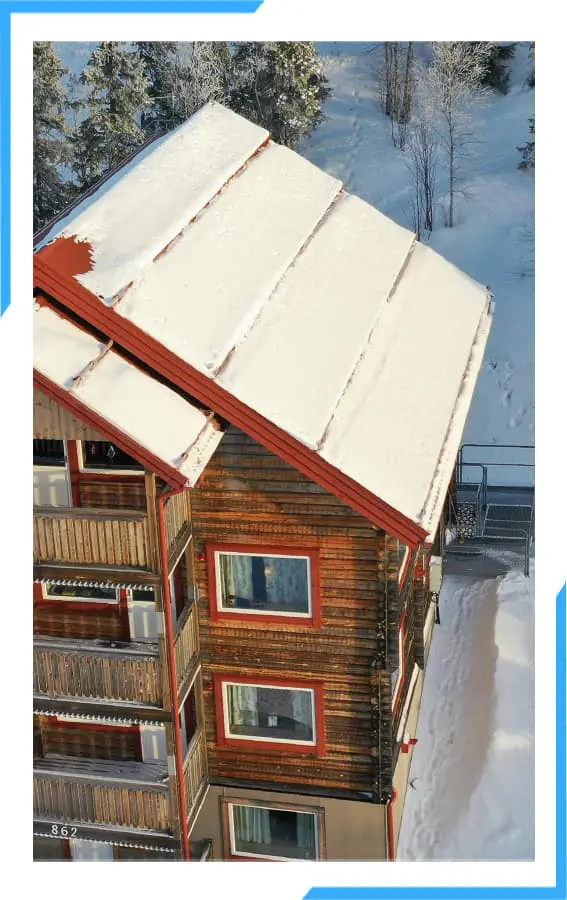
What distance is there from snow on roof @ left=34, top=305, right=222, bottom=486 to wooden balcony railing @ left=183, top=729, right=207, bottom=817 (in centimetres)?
513

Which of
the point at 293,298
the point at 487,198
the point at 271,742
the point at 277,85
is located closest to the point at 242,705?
the point at 271,742

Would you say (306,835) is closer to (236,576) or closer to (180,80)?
(236,576)

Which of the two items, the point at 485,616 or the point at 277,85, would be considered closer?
the point at 485,616

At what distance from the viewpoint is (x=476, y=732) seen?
17922mm

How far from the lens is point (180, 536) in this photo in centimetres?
1341

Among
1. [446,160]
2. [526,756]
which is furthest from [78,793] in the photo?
[446,160]

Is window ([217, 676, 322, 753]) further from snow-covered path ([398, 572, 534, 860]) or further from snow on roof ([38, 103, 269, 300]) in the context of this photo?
snow on roof ([38, 103, 269, 300])

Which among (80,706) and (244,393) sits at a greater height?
(244,393)

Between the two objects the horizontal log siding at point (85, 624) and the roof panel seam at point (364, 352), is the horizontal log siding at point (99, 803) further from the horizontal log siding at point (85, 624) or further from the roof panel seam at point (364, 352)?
the roof panel seam at point (364, 352)

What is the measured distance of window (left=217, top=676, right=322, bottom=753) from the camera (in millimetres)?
14531

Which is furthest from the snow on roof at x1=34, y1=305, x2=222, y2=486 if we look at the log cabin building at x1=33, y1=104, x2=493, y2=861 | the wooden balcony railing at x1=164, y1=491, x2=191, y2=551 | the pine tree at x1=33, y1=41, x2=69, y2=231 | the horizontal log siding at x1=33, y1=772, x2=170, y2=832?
the pine tree at x1=33, y1=41, x2=69, y2=231

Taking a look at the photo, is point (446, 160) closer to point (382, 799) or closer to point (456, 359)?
point (456, 359)

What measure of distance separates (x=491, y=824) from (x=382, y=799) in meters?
2.44

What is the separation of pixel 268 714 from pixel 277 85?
99.5 ft
